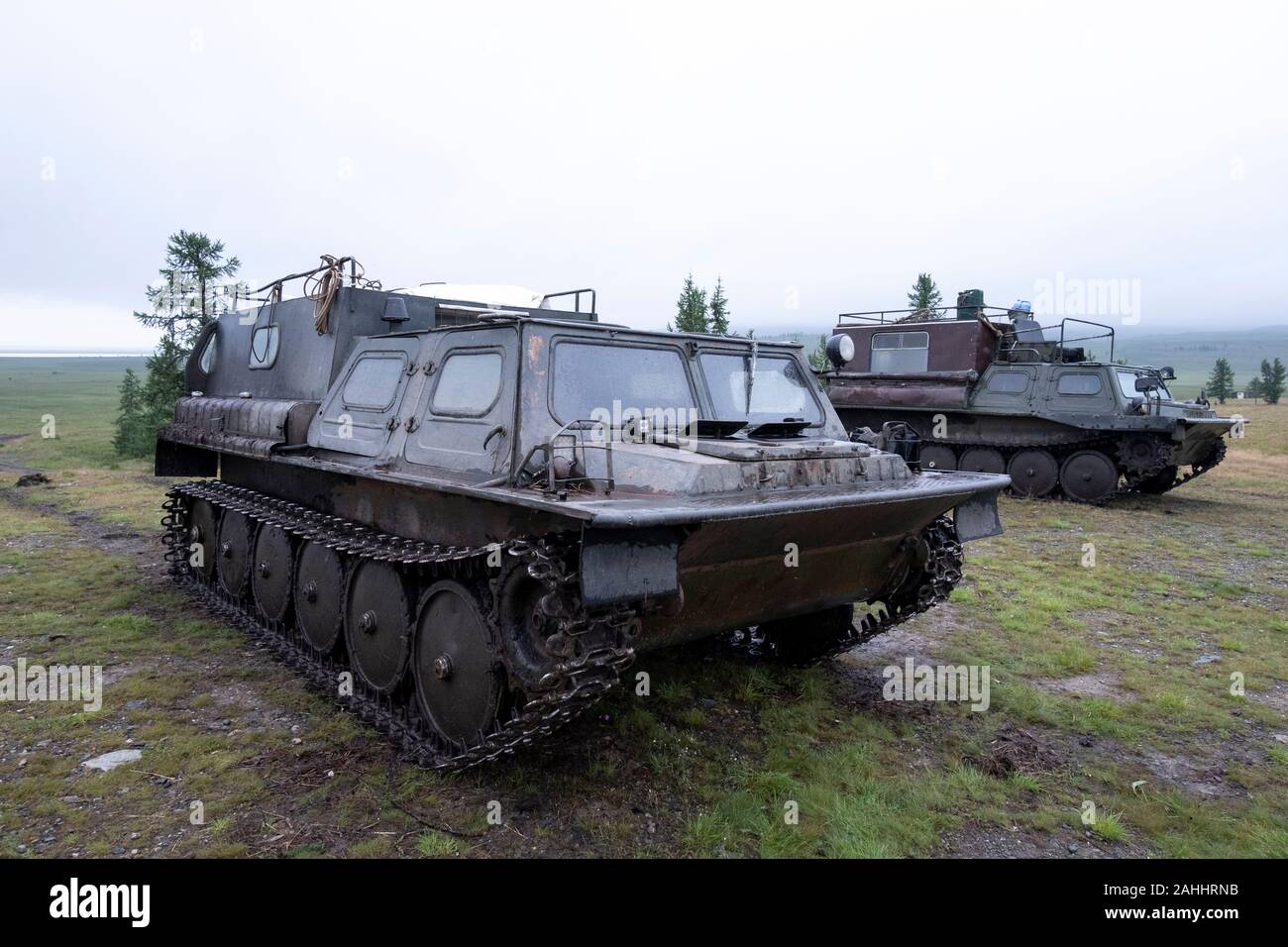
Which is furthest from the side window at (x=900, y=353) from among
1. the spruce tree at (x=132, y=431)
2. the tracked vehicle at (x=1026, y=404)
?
the spruce tree at (x=132, y=431)

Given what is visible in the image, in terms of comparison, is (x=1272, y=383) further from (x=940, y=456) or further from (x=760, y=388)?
(x=760, y=388)

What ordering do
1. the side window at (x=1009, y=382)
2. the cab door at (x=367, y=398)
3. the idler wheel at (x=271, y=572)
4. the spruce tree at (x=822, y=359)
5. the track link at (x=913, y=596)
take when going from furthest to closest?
the side window at (x=1009, y=382)
the spruce tree at (x=822, y=359)
the idler wheel at (x=271, y=572)
the cab door at (x=367, y=398)
the track link at (x=913, y=596)

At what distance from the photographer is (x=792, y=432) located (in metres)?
5.55

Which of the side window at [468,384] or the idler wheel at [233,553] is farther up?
the side window at [468,384]

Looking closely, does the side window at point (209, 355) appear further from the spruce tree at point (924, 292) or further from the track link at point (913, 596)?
the spruce tree at point (924, 292)

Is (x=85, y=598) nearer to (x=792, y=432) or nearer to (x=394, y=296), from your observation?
(x=394, y=296)

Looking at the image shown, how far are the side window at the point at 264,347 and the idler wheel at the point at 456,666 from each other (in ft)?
12.7

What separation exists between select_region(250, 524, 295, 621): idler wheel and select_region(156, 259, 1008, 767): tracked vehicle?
3cm

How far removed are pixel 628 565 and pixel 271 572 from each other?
4149mm

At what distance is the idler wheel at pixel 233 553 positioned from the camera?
7363 mm

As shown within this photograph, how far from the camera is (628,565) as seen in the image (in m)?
3.88

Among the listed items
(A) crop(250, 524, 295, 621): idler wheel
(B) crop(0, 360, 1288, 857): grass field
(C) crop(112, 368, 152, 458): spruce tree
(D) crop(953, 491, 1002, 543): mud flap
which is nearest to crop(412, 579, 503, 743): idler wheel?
(B) crop(0, 360, 1288, 857): grass field

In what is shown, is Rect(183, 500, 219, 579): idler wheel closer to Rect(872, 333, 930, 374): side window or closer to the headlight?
the headlight

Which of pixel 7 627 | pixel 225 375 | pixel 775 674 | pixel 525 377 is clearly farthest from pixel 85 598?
pixel 775 674
